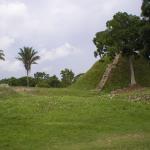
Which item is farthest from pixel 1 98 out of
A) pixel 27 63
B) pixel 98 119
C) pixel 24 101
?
pixel 27 63

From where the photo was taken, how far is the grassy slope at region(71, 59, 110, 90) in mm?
64250

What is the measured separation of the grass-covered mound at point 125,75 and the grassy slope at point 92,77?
106 inches

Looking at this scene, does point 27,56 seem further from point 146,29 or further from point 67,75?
point 146,29

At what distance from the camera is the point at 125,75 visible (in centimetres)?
6388

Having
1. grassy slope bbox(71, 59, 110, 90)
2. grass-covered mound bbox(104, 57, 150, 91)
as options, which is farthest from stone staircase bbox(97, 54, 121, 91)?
grassy slope bbox(71, 59, 110, 90)

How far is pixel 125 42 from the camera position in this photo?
5644 centimetres

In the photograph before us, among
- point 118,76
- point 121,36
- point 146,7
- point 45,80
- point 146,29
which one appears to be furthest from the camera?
point 45,80

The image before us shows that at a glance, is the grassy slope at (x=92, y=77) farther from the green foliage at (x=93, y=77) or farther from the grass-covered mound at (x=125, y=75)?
the grass-covered mound at (x=125, y=75)

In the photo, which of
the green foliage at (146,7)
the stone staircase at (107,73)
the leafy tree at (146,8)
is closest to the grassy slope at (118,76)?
the stone staircase at (107,73)

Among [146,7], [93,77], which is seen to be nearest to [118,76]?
[93,77]

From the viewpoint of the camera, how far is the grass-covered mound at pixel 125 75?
60.6m

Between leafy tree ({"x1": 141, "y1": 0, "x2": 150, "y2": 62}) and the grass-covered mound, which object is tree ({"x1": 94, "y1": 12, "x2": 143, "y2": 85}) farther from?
leafy tree ({"x1": 141, "y1": 0, "x2": 150, "y2": 62})

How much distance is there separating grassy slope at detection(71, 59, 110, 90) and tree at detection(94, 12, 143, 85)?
22.6 feet

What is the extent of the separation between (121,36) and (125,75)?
30.7ft
